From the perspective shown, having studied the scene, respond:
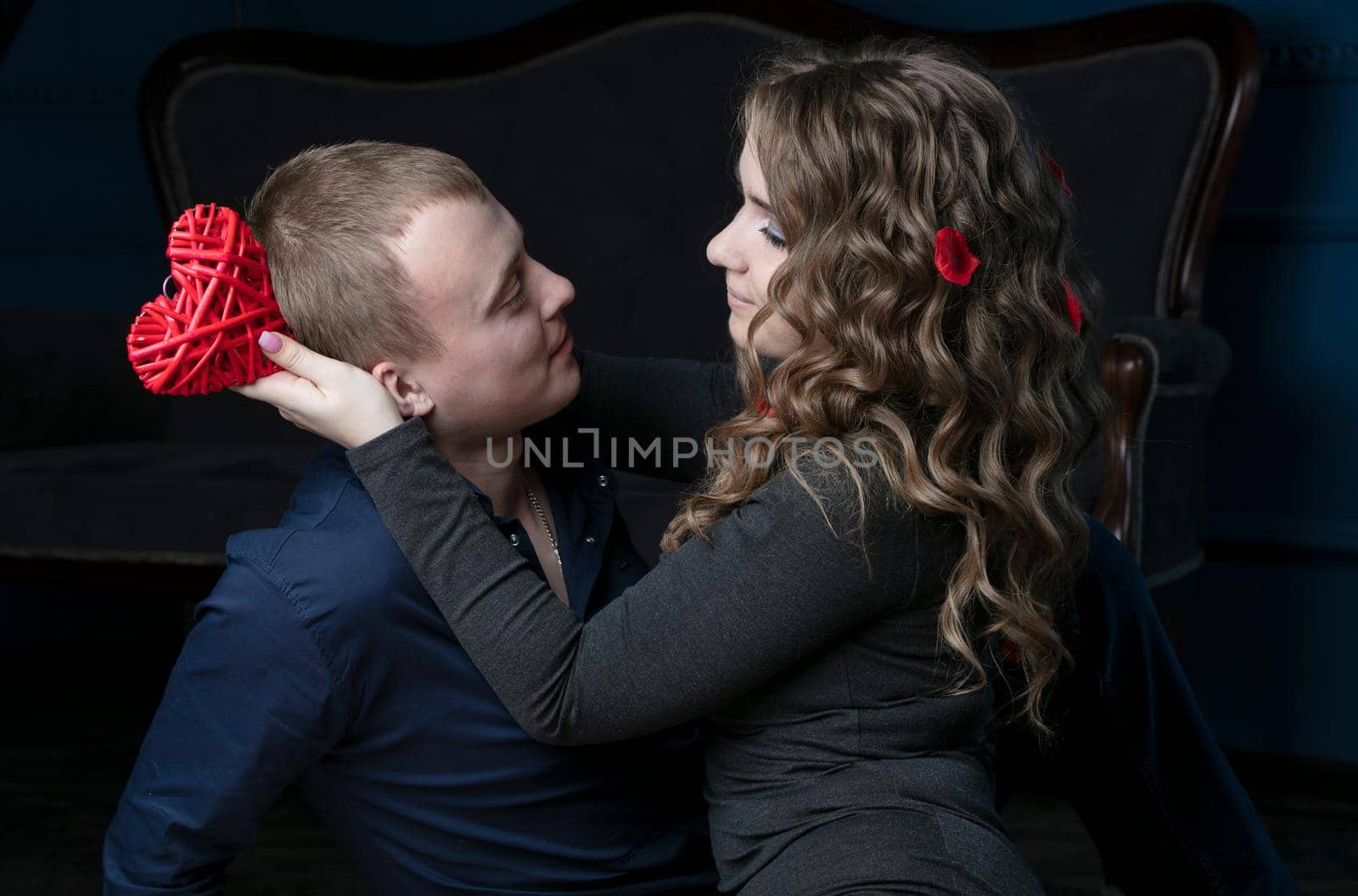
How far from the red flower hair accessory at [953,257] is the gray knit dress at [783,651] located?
191 mm

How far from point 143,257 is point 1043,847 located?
2.49m

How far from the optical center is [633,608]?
43.4 inches

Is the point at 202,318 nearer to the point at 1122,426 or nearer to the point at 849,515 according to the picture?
the point at 849,515

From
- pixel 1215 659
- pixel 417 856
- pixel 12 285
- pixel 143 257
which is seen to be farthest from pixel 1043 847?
pixel 12 285

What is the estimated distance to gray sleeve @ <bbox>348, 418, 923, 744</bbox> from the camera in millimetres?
1071

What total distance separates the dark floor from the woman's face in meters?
1.09

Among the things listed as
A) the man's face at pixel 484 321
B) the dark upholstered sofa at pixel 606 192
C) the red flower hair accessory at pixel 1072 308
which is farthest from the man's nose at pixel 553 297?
the dark upholstered sofa at pixel 606 192

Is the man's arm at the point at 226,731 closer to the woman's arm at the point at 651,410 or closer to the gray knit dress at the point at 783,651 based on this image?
the gray knit dress at the point at 783,651

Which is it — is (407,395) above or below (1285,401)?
above

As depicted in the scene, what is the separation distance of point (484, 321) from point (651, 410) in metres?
0.36

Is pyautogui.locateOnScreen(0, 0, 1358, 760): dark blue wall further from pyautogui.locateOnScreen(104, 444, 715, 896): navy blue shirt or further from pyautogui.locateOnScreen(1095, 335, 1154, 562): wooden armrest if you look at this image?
pyautogui.locateOnScreen(104, 444, 715, 896): navy blue shirt

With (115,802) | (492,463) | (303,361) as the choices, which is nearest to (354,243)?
(303,361)

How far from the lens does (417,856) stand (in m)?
1.21

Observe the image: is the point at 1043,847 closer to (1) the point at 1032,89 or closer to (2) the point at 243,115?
(1) the point at 1032,89
